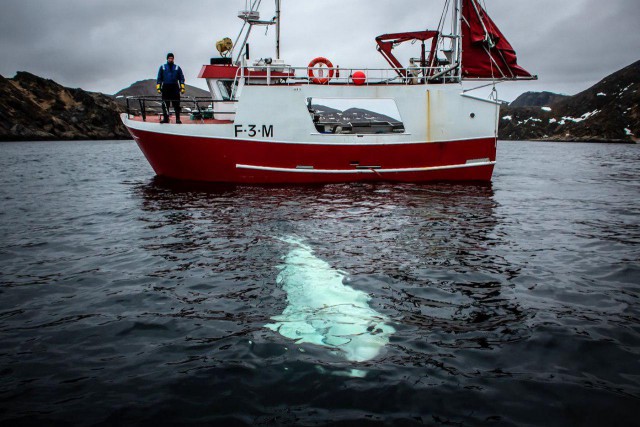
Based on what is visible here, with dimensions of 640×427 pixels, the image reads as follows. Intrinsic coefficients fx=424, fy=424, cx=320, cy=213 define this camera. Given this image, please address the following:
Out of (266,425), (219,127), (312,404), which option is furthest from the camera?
(219,127)

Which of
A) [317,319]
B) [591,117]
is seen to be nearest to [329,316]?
[317,319]

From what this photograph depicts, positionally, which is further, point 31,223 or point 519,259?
point 31,223

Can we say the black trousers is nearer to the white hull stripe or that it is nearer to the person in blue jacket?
the person in blue jacket

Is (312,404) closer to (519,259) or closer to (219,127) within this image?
(519,259)

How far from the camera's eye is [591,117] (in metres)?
131

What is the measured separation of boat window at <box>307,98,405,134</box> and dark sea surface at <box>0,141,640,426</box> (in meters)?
6.30

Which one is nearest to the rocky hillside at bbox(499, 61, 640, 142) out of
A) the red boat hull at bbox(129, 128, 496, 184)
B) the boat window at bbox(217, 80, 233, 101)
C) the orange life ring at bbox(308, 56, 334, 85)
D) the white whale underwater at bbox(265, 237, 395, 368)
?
the red boat hull at bbox(129, 128, 496, 184)

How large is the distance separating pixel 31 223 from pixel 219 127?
6.85 metres

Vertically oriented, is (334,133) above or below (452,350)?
above

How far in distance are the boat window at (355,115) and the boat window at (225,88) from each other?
377 cm

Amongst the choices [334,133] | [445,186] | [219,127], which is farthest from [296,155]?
[445,186]

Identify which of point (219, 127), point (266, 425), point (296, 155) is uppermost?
point (219, 127)

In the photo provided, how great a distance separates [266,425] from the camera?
3.33 m

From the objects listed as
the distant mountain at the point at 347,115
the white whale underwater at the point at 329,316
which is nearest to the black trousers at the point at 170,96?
the distant mountain at the point at 347,115
